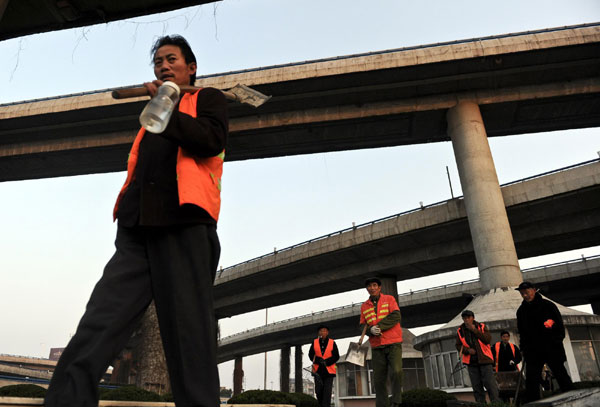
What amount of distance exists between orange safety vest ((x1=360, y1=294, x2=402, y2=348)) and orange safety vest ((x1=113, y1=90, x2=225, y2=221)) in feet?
19.5

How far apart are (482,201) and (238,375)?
2018 inches

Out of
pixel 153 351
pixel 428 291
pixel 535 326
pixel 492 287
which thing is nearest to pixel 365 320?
pixel 535 326

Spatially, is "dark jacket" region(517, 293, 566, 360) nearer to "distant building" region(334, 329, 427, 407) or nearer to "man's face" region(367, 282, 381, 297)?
"man's face" region(367, 282, 381, 297)

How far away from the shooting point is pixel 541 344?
761 centimetres

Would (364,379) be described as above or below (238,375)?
below

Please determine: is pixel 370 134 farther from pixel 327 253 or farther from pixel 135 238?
pixel 135 238

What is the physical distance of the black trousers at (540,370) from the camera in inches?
289

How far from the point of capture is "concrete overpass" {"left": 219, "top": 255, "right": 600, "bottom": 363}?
33469mm

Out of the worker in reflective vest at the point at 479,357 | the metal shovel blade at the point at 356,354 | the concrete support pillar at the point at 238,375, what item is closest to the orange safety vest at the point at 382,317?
the metal shovel blade at the point at 356,354

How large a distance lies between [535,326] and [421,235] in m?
19.4

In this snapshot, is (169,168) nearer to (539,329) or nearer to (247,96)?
(247,96)

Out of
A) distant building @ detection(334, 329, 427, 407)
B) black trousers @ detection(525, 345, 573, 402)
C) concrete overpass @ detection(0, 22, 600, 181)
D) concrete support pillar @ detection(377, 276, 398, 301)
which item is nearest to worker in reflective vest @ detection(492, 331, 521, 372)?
black trousers @ detection(525, 345, 573, 402)

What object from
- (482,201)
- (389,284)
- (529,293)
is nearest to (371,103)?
(482,201)

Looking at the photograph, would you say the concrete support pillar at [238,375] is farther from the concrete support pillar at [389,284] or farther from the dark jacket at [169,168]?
the dark jacket at [169,168]
